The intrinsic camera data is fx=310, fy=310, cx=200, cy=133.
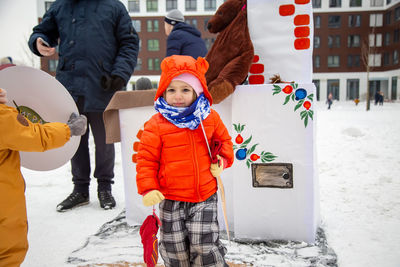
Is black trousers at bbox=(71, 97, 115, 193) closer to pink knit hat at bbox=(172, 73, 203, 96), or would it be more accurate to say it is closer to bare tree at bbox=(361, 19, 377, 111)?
pink knit hat at bbox=(172, 73, 203, 96)

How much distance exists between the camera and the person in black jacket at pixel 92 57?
2885 millimetres

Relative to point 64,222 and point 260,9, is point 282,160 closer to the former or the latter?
point 260,9

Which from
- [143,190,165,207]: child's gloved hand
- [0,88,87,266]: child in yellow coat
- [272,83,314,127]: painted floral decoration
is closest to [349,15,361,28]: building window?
[272,83,314,127]: painted floral decoration

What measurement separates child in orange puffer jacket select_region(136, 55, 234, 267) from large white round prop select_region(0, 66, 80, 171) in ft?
2.40

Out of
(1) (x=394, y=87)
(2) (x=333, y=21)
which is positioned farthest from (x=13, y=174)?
(2) (x=333, y=21)

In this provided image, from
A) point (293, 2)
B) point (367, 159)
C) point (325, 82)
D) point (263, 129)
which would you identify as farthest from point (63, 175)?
point (325, 82)

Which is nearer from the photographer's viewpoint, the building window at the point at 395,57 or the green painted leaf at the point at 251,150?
the green painted leaf at the point at 251,150

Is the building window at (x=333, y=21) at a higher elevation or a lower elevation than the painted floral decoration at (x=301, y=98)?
higher

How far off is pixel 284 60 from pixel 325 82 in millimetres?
39281

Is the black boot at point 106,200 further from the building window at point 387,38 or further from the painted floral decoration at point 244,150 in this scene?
the building window at point 387,38

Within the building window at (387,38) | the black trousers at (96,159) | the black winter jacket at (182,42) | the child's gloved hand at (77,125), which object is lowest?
the black trousers at (96,159)

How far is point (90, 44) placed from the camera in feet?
9.46

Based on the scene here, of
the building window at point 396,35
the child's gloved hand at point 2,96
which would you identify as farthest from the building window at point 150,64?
the child's gloved hand at point 2,96

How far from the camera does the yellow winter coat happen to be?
5.02ft
